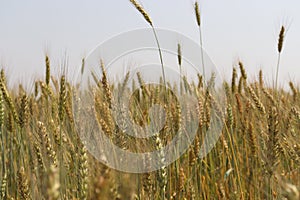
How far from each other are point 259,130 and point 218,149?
341 mm

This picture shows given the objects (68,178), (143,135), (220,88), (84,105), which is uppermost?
(220,88)

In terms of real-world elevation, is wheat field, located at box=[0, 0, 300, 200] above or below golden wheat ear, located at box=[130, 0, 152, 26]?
below

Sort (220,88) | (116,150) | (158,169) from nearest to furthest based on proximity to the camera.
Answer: (158,169) → (116,150) → (220,88)

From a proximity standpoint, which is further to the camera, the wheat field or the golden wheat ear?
the golden wheat ear

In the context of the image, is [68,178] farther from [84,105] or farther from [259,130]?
[259,130]

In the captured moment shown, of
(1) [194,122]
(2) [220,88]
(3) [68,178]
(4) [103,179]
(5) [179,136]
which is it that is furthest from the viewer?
(2) [220,88]

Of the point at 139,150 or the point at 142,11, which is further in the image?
the point at 142,11

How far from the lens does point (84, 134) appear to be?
5.40ft

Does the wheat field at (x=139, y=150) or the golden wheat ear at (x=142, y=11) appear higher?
the golden wheat ear at (x=142, y=11)

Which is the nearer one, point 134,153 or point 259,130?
point 134,153

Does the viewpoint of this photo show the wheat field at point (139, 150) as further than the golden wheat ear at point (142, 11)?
No

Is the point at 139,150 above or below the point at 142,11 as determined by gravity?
below

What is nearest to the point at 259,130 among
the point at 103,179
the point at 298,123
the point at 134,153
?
the point at 298,123

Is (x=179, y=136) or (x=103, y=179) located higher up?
(x=179, y=136)
